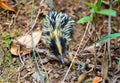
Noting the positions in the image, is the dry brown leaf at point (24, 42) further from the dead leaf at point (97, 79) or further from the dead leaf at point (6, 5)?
the dead leaf at point (97, 79)

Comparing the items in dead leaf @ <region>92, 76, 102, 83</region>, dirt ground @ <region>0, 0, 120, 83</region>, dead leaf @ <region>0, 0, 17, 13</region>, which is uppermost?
dead leaf @ <region>0, 0, 17, 13</region>

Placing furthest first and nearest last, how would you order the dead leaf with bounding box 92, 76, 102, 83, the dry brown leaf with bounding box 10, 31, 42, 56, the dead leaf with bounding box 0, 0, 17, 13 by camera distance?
the dead leaf with bounding box 0, 0, 17, 13
the dry brown leaf with bounding box 10, 31, 42, 56
the dead leaf with bounding box 92, 76, 102, 83

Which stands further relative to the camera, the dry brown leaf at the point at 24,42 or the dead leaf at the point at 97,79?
the dry brown leaf at the point at 24,42

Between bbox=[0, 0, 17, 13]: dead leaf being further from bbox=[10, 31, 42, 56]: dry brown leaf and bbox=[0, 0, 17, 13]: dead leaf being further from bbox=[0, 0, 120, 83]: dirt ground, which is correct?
bbox=[10, 31, 42, 56]: dry brown leaf

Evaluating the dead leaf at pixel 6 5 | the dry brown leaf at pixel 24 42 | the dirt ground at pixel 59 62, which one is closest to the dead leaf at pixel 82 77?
the dirt ground at pixel 59 62

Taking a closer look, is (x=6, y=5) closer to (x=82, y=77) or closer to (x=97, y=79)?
(x=82, y=77)

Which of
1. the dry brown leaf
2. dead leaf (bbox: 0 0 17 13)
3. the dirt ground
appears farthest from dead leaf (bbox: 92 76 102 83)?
dead leaf (bbox: 0 0 17 13)

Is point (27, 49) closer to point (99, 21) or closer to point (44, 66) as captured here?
point (44, 66)

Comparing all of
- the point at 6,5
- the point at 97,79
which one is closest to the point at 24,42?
the point at 6,5
